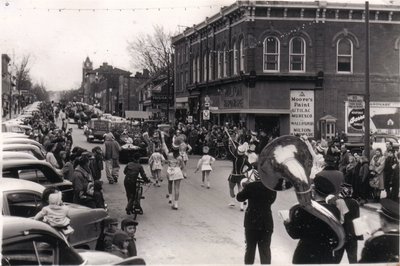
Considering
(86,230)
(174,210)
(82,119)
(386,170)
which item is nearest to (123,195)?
(174,210)

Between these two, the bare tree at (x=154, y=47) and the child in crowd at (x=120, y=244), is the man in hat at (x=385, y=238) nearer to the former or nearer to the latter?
the child in crowd at (x=120, y=244)

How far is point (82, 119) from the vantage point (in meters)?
30.2

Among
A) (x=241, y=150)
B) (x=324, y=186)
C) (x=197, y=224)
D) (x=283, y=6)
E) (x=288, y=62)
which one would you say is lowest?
(x=197, y=224)

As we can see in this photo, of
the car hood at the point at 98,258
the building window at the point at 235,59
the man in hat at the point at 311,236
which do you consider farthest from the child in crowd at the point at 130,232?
the building window at the point at 235,59

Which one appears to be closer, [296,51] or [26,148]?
[26,148]

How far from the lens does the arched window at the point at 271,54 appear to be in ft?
48.5

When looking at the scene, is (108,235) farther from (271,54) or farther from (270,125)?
(271,54)

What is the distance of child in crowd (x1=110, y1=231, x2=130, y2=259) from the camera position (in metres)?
5.85

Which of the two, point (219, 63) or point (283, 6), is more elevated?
point (283, 6)

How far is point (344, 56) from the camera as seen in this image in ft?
47.0

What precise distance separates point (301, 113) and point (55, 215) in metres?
6.98

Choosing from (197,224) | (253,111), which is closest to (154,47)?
Answer: (253,111)

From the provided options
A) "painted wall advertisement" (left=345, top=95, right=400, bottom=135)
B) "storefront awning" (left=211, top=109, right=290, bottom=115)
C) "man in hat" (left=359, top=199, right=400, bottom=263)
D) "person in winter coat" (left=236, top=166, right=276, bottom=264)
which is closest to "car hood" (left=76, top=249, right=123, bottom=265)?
"person in winter coat" (left=236, top=166, right=276, bottom=264)

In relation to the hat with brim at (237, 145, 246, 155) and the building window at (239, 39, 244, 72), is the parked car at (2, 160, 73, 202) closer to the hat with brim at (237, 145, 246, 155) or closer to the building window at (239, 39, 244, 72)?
the hat with brim at (237, 145, 246, 155)
